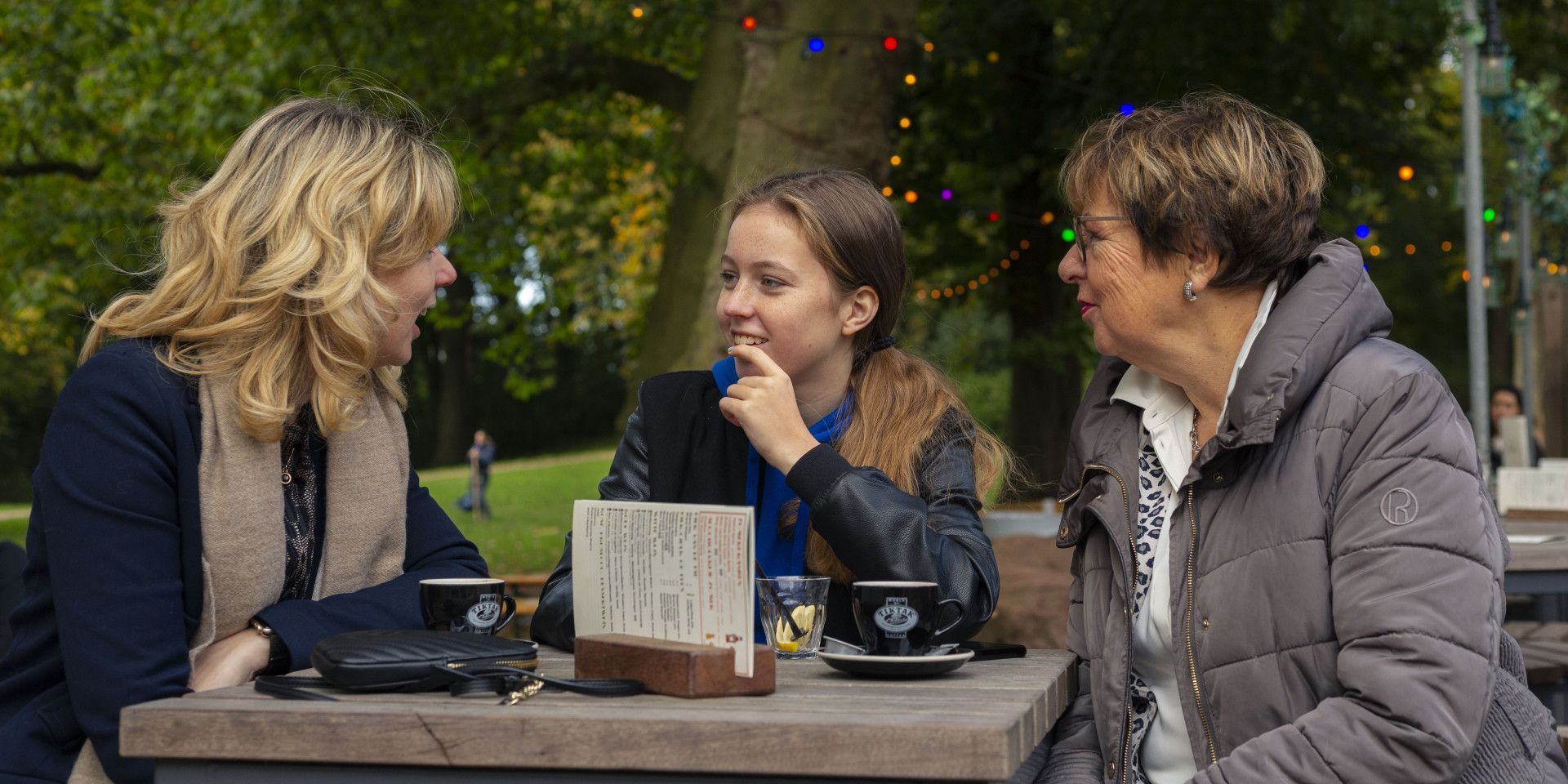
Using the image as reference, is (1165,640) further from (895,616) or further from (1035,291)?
(1035,291)

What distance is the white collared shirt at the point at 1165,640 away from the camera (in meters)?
2.41

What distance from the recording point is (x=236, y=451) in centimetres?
225

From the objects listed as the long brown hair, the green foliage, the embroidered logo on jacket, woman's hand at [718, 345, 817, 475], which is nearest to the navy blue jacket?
woman's hand at [718, 345, 817, 475]

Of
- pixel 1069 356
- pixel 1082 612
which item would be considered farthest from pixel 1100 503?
pixel 1069 356

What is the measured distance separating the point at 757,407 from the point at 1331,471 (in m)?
0.90

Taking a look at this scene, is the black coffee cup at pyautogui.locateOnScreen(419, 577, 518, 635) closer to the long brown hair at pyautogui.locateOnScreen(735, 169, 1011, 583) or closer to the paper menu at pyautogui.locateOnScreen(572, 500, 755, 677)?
the paper menu at pyautogui.locateOnScreen(572, 500, 755, 677)

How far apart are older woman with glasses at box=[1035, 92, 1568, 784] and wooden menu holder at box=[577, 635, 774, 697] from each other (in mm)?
709

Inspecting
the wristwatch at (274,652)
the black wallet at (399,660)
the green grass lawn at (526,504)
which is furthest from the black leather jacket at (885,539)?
the green grass lawn at (526,504)

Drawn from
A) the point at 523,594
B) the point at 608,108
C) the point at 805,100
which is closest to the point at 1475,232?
the point at 805,100

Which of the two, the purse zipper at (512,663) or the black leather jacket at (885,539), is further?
the black leather jacket at (885,539)

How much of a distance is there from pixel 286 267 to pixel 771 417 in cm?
80

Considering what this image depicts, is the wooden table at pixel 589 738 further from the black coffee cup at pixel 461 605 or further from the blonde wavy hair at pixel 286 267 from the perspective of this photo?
the blonde wavy hair at pixel 286 267

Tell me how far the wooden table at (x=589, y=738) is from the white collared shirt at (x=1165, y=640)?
2.13 feet

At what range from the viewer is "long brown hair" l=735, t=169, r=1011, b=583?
2.76 meters
